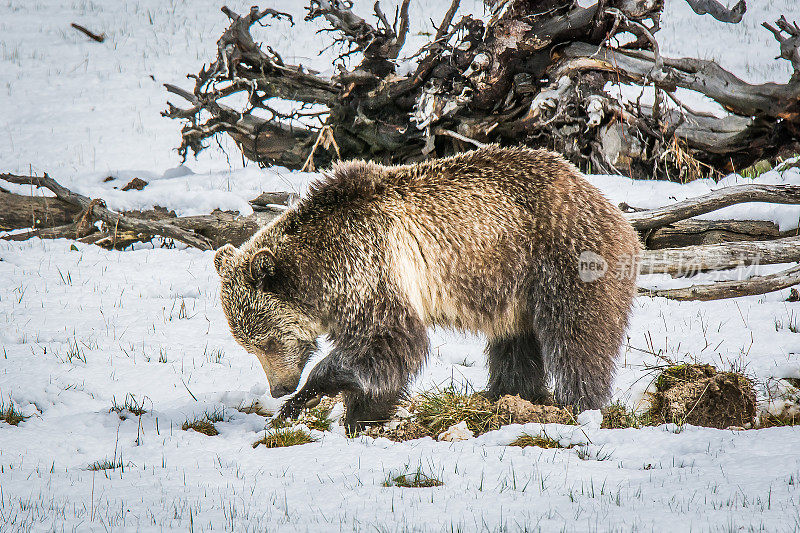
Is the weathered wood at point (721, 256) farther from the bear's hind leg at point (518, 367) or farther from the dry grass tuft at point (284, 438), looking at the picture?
the dry grass tuft at point (284, 438)

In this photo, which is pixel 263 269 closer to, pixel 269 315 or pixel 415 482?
pixel 269 315

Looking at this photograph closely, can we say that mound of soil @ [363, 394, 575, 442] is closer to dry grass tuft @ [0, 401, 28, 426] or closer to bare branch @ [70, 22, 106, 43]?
dry grass tuft @ [0, 401, 28, 426]

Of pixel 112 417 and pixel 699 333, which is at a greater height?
pixel 699 333

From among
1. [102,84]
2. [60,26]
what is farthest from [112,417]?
[60,26]

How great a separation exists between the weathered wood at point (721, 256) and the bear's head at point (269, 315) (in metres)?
3.86

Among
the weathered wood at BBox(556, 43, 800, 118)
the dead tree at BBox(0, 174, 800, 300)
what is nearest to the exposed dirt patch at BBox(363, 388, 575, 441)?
the dead tree at BBox(0, 174, 800, 300)

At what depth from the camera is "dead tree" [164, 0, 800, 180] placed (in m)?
8.81

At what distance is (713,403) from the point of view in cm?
499

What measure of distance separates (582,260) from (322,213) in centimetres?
182

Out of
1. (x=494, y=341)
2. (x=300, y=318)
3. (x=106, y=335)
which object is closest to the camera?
(x=300, y=318)

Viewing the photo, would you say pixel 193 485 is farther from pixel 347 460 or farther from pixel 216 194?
pixel 216 194

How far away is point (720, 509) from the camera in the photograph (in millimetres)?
3178

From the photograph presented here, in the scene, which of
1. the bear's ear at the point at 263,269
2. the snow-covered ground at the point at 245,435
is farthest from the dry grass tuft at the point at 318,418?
the bear's ear at the point at 263,269

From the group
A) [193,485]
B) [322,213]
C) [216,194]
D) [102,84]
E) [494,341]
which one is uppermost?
[102,84]
